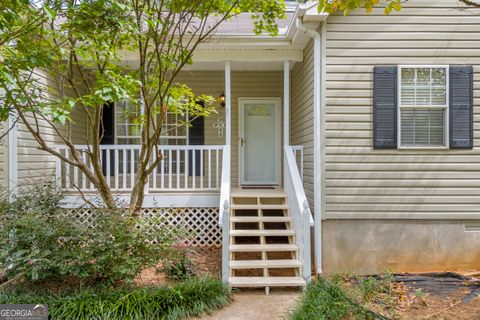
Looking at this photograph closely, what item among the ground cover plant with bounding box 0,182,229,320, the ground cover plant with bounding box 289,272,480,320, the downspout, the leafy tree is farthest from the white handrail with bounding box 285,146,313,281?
the leafy tree

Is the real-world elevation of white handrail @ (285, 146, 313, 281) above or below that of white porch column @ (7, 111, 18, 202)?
below

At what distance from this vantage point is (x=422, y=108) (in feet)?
18.0

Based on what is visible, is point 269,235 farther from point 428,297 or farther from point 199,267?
point 428,297

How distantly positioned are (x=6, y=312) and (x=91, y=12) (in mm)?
3539

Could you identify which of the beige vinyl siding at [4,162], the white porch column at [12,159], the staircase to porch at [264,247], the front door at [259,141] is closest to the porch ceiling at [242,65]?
the front door at [259,141]

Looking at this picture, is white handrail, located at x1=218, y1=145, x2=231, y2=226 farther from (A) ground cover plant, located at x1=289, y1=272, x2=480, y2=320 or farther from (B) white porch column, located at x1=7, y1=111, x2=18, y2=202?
(B) white porch column, located at x1=7, y1=111, x2=18, y2=202

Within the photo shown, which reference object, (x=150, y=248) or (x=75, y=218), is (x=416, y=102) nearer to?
(x=150, y=248)

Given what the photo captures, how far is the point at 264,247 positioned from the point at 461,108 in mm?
3656

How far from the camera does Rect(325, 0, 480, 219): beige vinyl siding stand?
17.9 feet

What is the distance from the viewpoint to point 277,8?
202 inches

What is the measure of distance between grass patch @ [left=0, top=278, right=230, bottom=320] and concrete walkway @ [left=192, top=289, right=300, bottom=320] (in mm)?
144

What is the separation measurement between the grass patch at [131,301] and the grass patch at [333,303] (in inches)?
39.7

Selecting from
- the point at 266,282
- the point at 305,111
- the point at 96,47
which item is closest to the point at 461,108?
the point at 305,111

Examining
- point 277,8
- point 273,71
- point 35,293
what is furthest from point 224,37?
point 35,293
